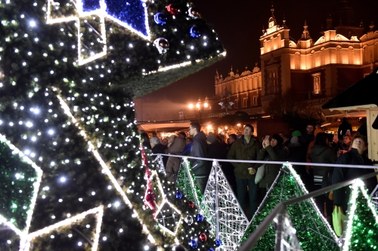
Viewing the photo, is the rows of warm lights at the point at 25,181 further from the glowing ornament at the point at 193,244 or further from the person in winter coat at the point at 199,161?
the person in winter coat at the point at 199,161

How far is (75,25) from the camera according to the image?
3105mm

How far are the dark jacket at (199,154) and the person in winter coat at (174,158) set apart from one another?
37 centimetres

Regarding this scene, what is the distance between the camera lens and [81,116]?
304 cm

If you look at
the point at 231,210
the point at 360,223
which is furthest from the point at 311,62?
the point at 360,223

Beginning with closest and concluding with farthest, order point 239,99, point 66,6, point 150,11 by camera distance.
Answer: point 66,6, point 150,11, point 239,99

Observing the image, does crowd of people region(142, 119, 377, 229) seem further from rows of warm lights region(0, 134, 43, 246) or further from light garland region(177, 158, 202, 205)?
rows of warm lights region(0, 134, 43, 246)

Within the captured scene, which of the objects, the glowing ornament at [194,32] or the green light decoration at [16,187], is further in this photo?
the glowing ornament at [194,32]

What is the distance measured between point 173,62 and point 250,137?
6221mm

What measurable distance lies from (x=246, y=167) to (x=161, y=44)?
248 inches

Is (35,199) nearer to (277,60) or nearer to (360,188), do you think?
(360,188)

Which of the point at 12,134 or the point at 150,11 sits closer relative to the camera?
the point at 12,134

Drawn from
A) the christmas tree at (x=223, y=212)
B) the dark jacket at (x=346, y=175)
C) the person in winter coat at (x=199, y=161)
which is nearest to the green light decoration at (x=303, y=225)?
the dark jacket at (x=346, y=175)

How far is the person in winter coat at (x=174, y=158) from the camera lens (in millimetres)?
10070

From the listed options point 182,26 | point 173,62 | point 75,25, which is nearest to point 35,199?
point 75,25
